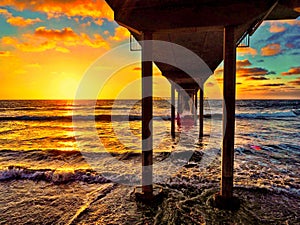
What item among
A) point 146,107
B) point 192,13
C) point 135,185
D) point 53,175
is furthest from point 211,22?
point 53,175

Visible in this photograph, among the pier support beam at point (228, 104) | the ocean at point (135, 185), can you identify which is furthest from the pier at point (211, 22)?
the ocean at point (135, 185)

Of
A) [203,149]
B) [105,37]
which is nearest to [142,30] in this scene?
[203,149]

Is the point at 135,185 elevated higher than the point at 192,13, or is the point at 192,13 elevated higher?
the point at 192,13

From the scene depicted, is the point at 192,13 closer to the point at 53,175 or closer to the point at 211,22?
the point at 211,22

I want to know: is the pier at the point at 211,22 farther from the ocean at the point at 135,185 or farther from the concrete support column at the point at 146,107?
the ocean at the point at 135,185

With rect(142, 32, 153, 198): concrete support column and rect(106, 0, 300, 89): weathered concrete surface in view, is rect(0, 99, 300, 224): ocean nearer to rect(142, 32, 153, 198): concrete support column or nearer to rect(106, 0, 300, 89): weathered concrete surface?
rect(142, 32, 153, 198): concrete support column

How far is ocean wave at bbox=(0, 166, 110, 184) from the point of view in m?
6.02

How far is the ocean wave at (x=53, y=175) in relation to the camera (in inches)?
237

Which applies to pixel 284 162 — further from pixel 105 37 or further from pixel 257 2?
pixel 105 37

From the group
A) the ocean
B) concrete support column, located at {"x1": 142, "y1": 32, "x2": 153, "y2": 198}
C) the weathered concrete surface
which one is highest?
the weathered concrete surface

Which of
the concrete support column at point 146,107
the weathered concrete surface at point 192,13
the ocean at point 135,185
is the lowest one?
the ocean at point 135,185

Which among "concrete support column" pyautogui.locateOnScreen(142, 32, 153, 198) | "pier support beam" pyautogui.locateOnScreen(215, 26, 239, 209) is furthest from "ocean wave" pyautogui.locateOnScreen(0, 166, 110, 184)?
"pier support beam" pyautogui.locateOnScreen(215, 26, 239, 209)

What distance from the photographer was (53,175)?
6285 millimetres

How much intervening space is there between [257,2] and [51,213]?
541cm
